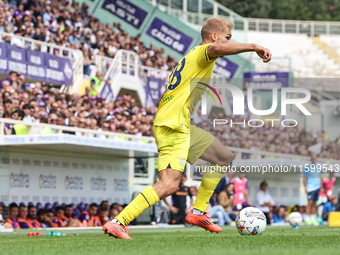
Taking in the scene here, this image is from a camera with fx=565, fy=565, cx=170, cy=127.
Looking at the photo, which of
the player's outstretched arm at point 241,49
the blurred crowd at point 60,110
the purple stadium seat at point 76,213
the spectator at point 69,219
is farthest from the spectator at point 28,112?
the player's outstretched arm at point 241,49

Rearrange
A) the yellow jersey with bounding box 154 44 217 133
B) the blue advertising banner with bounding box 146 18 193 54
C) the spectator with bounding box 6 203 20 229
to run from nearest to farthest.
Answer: the yellow jersey with bounding box 154 44 217 133 → the spectator with bounding box 6 203 20 229 → the blue advertising banner with bounding box 146 18 193 54

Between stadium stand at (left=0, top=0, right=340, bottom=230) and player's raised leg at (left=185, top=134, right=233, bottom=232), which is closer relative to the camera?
player's raised leg at (left=185, top=134, right=233, bottom=232)

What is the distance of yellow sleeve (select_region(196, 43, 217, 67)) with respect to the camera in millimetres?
5566

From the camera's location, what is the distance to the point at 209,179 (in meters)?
6.45

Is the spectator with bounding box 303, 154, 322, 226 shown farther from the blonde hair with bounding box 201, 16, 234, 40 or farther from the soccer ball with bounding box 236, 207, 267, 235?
the blonde hair with bounding box 201, 16, 234, 40

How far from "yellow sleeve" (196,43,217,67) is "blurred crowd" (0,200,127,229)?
6.72m

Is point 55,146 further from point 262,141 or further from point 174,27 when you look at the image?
point 174,27

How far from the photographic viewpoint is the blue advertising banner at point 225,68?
31.0 meters

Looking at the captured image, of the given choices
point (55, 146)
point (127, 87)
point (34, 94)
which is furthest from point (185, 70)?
point (127, 87)

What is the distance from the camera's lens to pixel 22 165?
12.7m

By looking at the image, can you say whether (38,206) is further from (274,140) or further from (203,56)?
(274,140)

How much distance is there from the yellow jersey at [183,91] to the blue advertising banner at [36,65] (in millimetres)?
10840

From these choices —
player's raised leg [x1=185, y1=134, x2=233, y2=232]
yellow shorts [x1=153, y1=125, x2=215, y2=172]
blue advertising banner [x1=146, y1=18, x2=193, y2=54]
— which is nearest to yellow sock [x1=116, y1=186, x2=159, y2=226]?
yellow shorts [x1=153, y1=125, x2=215, y2=172]

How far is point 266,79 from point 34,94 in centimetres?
1750
